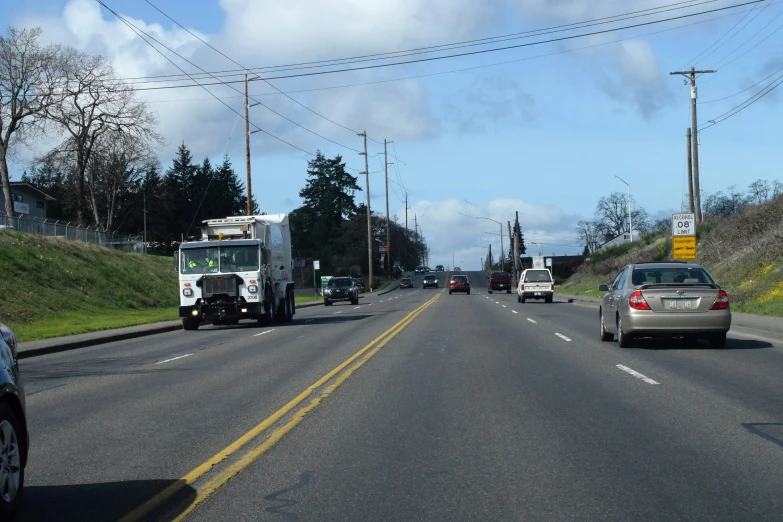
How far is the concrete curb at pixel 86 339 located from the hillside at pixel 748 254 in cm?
1832

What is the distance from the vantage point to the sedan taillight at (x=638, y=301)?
672 inches

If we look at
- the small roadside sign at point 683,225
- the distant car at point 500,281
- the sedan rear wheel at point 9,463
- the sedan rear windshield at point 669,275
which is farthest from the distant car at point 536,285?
the sedan rear wheel at point 9,463

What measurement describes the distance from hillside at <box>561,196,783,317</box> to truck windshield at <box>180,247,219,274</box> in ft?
53.9

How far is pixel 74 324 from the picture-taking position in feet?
104

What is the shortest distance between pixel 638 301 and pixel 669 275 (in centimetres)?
134

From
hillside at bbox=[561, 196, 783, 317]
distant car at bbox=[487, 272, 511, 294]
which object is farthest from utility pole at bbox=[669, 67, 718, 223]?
distant car at bbox=[487, 272, 511, 294]

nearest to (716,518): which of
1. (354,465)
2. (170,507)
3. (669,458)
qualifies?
(669,458)

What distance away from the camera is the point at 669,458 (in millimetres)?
7695

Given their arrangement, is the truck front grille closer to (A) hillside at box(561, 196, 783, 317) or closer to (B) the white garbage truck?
(B) the white garbage truck

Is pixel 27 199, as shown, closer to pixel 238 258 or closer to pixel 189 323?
pixel 189 323

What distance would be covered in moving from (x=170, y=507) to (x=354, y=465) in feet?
5.78

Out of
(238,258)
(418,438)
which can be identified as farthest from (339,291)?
(418,438)

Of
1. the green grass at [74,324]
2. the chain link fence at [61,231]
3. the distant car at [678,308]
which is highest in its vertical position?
the chain link fence at [61,231]

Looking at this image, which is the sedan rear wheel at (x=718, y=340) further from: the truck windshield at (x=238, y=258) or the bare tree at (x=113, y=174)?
the bare tree at (x=113, y=174)
